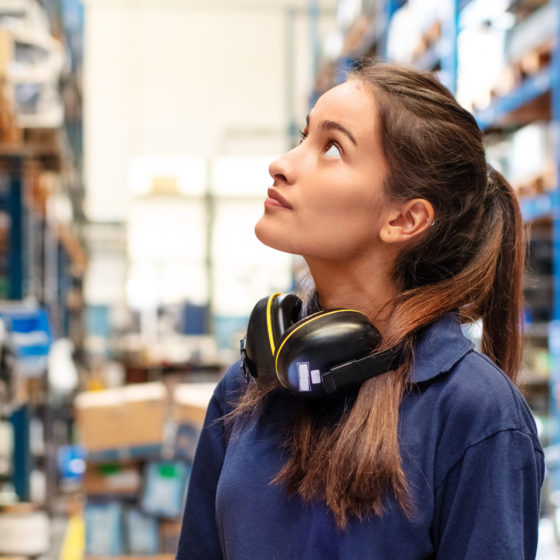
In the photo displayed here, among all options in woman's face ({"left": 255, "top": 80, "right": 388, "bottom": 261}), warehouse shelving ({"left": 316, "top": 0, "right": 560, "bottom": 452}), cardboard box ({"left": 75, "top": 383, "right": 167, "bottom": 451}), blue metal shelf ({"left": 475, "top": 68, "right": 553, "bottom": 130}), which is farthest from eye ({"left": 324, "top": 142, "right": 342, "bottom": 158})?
cardboard box ({"left": 75, "top": 383, "right": 167, "bottom": 451})

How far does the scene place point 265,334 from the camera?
1.29 metres

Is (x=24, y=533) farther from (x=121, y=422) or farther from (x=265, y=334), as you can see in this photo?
(x=265, y=334)

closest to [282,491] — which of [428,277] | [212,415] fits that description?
[212,415]

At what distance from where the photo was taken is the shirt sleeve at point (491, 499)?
3.38 feet

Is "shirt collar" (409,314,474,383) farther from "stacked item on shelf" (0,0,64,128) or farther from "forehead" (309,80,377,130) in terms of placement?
"stacked item on shelf" (0,0,64,128)

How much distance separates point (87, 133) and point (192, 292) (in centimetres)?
361

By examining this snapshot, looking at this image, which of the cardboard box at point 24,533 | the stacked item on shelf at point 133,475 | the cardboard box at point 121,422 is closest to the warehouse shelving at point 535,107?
the stacked item on shelf at point 133,475

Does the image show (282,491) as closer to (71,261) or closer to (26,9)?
(26,9)

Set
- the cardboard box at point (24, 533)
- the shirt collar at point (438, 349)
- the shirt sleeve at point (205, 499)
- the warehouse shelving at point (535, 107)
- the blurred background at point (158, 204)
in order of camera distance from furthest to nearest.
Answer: the blurred background at point (158, 204) < the warehouse shelving at point (535, 107) < the cardboard box at point (24, 533) < the shirt sleeve at point (205, 499) < the shirt collar at point (438, 349)

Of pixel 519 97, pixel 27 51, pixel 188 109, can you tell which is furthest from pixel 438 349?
pixel 188 109

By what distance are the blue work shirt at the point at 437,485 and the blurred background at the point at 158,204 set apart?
1.59 ft

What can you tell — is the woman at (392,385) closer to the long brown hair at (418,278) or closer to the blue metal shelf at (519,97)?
the long brown hair at (418,278)

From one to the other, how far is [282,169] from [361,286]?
0.23 m

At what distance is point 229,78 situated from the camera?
51.2 ft
